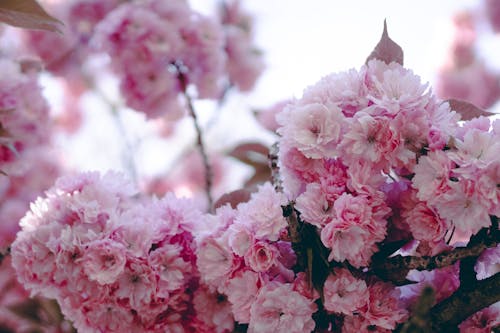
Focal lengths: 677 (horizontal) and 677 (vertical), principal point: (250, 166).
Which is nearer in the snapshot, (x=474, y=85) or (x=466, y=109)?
(x=466, y=109)

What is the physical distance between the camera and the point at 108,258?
0.97 metres

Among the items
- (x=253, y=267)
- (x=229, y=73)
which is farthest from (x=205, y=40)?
(x=253, y=267)

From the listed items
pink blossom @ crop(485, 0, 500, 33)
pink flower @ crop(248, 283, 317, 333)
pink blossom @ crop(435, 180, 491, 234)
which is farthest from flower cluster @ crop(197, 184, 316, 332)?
pink blossom @ crop(485, 0, 500, 33)

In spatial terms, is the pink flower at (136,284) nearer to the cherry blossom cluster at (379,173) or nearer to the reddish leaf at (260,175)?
the cherry blossom cluster at (379,173)

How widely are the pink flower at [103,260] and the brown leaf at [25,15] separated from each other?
0.35 meters

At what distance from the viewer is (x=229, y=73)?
216cm

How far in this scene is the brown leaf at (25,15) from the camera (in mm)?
1051

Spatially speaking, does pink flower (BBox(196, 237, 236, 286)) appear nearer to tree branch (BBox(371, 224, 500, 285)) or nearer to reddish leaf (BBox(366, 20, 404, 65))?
tree branch (BBox(371, 224, 500, 285))

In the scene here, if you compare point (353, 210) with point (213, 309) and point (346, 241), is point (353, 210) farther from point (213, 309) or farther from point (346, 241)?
point (213, 309)

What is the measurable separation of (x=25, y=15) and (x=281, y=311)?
23.8 inches

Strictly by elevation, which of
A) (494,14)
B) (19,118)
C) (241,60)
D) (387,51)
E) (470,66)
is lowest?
(470,66)

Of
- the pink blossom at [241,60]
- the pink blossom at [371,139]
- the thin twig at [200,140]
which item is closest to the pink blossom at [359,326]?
the pink blossom at [371,139]

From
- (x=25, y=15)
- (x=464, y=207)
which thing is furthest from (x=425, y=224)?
(x=25, y=15)

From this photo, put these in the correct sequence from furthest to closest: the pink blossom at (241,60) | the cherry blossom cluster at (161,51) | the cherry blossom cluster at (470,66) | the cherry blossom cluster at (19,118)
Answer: the cherry blossom cluster at (470,66), the pink blossom at (241,60), the cherry blossom cluster at (161,51), the cherry blossom cluster at (19,118)
